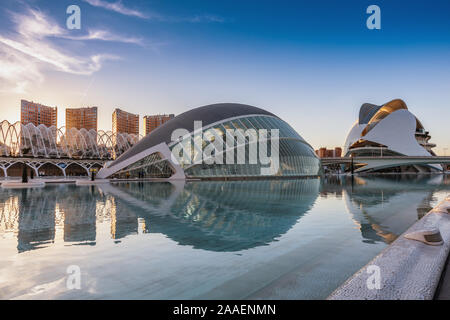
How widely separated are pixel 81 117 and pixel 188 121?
7971 centimetres

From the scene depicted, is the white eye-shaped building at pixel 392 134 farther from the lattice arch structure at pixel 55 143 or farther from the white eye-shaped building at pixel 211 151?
the lattice arch structure at pixel 55 143

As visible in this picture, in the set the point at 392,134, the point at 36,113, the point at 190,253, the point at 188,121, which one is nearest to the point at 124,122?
the point at 36,113

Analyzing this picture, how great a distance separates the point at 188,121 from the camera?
120ft

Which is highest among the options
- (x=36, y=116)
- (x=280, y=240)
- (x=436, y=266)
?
(x=36, y=116)

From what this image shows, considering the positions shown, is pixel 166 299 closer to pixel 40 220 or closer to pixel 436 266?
pixel 436 266

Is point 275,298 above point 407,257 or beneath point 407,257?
beneath

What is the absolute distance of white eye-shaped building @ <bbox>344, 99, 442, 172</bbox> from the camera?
71.4 m

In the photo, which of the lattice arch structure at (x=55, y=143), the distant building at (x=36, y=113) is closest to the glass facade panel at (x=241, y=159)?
the lattice arch structure at (x=55, y=143)

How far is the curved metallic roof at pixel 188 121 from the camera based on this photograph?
34656 mm

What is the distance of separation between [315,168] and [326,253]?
4055cm

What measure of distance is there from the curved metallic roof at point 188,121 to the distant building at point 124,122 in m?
67.2
